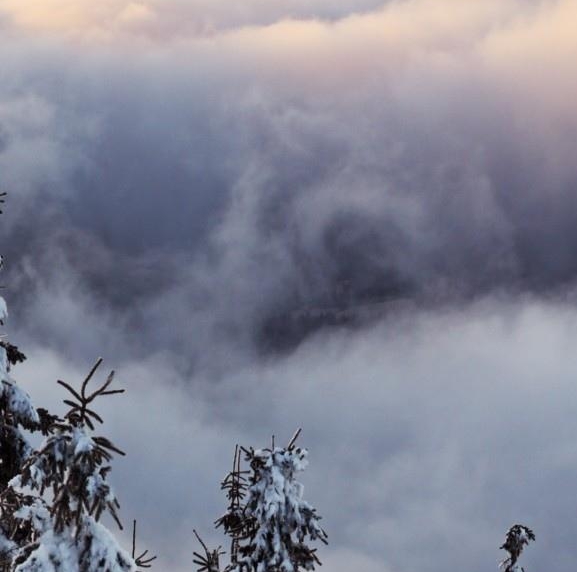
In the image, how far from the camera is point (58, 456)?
426 inches

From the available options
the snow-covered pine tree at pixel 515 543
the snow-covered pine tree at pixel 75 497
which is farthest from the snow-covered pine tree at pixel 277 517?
the snow-covered pine tree at pixel 515 543

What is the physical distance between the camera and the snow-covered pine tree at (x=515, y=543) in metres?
25.8

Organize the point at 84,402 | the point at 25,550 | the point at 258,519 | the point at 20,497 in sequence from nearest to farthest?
the point at 84,402 → the point at 25,550 → the point at 20,497 → the point at 258,519

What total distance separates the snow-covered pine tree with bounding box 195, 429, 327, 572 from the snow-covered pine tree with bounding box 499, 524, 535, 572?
1220 cm

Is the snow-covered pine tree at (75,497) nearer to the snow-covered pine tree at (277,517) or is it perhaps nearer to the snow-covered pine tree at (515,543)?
the snow-covered pine tree at (277,517)

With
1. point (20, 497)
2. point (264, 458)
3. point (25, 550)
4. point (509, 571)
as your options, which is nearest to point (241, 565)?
point (264, 458)

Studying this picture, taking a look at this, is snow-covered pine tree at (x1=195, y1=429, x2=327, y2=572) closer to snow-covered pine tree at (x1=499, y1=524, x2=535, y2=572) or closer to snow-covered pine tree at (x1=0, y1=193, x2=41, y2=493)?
snow-covered pine tree at (x1=0, y1=193, x2=41, y2=493)

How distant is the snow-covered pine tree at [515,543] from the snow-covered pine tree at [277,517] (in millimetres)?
12204

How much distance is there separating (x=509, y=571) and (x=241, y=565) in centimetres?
1353

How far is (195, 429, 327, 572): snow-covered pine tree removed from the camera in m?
15.5

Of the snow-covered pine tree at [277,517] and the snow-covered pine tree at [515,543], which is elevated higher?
the snow-covered pine tree at [515,543]

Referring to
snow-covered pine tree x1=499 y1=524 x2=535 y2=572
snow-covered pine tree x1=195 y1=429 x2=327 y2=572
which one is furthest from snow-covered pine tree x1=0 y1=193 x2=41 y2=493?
snow-covered pine tree x1=499 y1=524 x2=535 y2=572

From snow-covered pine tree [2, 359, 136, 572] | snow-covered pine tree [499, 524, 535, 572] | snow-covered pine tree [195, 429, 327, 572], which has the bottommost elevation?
snow-covered pine tree [2, 359, 136, 572]

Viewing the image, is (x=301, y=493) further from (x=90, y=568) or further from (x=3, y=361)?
(x=3, y=361)
